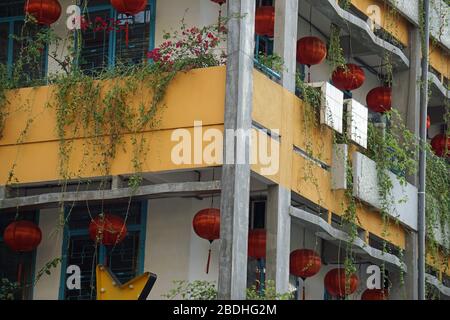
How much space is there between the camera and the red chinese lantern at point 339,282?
22.7 m

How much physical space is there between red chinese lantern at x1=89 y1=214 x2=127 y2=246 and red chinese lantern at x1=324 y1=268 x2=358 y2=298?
370 centimetres

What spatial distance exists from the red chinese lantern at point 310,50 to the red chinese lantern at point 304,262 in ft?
8.82

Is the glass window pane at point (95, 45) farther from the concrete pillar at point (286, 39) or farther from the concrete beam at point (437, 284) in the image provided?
the concrete beam at point (437, 284)

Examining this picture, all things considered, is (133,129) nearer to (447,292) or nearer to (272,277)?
→ (272,277)

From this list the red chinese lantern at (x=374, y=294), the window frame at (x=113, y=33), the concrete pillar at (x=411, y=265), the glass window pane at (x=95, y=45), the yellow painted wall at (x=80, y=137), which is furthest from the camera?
the red chinese lantern at (x=374, y=294)

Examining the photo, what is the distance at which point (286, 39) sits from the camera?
20562mm

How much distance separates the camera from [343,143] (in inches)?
857

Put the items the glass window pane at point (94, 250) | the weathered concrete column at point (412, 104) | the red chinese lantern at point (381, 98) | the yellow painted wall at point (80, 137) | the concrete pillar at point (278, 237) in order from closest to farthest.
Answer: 1. the yellow painted wall at point (80, 137)
2. the concrete pillar at point (278, 237)
3. the glass window pane at point (94, 250)
4. the weathered concrete column at point (412, 104)
5. the red chinese lantern at point (381, 98)

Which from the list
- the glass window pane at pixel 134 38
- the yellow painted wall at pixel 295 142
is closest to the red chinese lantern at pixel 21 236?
the glass window pane at pixel 134 38

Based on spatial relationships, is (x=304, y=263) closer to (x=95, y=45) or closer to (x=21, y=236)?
(x=21, y=236)

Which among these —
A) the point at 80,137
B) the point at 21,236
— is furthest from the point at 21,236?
the point at 80,137

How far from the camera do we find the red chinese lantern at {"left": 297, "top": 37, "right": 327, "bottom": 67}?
867 inches

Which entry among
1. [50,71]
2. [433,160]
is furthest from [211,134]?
[433,160]

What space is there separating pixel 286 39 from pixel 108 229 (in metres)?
3.39
